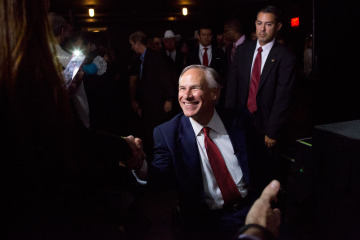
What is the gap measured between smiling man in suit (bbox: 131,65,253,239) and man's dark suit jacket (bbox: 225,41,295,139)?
1023 millimetres

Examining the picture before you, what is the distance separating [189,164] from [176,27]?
12.8m

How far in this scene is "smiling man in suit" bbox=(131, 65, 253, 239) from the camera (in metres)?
1.71

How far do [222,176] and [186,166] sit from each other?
206 millimetres

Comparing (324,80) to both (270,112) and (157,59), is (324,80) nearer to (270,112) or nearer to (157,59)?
(270,112)

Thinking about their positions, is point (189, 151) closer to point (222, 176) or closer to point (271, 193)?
point (222, 176)

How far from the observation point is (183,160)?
5.67 feet

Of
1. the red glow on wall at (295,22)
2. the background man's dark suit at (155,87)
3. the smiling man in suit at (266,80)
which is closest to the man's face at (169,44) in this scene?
the background man's dark suit at (155,87)

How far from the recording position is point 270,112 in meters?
2.80

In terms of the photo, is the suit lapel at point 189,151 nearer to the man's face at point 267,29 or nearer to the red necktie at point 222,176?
the red necktie at point 222,176

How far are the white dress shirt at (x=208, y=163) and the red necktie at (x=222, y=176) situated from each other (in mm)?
34

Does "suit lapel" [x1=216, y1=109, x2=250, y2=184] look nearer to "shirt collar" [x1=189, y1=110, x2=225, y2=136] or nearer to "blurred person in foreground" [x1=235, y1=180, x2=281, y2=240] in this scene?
"shirt collar" [x1=189, y1=110, x2=225, y2=136]

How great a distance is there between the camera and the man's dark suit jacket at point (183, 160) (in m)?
1.71

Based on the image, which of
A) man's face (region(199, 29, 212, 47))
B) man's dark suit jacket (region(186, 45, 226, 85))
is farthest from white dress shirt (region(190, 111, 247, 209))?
man's face (region(199, 29, 212, 47))

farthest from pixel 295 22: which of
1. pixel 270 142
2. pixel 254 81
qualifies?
pixel 270 142
